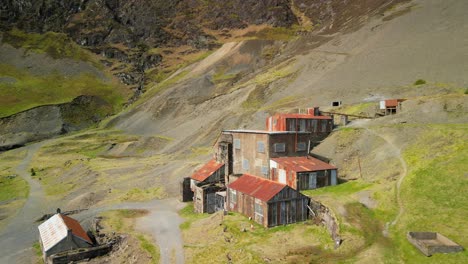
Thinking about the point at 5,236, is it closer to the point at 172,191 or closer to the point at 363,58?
the point at 172,191

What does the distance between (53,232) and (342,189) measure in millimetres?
26992

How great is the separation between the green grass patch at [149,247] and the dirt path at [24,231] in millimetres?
10886

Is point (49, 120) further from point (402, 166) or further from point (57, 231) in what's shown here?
point (402, 166)

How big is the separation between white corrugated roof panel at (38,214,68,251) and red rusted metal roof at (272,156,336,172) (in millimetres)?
21533

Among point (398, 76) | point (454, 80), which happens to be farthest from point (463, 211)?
point (398, 76)

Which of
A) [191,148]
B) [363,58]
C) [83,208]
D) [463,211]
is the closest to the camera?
[463,211]

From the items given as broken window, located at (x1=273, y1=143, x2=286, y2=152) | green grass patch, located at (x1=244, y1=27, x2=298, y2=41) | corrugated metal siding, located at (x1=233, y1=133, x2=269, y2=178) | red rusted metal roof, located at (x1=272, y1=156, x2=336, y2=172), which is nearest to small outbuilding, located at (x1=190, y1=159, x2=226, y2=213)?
corrugated metal siding, located at (x1=233, y1=133, x2=269, y2=178)

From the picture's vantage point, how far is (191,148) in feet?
264

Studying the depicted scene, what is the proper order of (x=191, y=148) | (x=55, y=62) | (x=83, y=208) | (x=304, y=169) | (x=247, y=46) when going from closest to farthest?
(x=304, y=169)
(x=83, y=208)
(x=191, y=148)
(x=247, y=46)
(x=55, y=62)

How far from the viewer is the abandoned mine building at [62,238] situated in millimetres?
35125

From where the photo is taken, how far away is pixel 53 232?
123ft

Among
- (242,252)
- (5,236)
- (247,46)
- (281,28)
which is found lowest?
(5,236)

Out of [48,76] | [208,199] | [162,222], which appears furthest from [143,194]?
[48,76]

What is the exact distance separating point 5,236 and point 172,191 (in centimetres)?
1968
